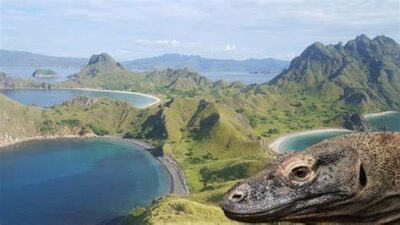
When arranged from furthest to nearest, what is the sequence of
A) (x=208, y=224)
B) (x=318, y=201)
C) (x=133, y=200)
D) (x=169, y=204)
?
(x=133, y=200) → (x=169, y=204) → (x=208, y=224) → (x=318, y=201)

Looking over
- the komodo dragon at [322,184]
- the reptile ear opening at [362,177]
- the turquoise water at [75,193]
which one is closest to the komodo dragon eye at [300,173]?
the komodo dragon at [322,184]

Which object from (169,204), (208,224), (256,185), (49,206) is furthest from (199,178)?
(256,185)

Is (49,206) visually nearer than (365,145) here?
No

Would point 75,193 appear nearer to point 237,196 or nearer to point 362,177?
point 237,196

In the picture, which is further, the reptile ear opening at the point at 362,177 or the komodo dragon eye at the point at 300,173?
the komodo dragon eye at the point at 300,173

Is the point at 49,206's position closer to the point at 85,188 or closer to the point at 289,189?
the point at 85,188

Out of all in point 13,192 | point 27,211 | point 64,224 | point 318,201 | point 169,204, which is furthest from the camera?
point 13,192

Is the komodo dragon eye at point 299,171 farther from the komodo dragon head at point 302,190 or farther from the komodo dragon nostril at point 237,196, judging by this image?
the komodo dragon nostril at point 237,196

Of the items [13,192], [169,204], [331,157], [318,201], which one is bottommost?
[13,192]

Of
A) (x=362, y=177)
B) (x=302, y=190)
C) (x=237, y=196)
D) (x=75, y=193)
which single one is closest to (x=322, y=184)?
(x=302, y=190)
